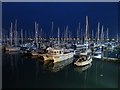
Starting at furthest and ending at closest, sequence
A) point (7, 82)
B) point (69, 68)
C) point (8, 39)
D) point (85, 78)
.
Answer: point (8, 39) → point (69, 68) → point (85, 78) → point (7, 82)

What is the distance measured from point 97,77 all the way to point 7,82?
236cm

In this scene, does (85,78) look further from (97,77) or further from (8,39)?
(8,39)

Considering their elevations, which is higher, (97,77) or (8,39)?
(8,39)

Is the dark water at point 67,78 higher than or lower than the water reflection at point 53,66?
lower

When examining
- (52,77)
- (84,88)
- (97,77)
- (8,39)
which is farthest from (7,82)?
(8,39)

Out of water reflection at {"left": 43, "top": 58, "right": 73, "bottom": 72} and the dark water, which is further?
water reflection at {"left": 43, "top": 58, "right": 73, "bottom": 72}

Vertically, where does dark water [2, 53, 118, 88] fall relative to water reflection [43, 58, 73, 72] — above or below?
below

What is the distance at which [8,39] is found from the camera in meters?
16.0

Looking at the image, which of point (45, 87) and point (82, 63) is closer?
point (45, 87)

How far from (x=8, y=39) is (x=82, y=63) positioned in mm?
9688

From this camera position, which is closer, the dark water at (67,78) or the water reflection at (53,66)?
the dark water at (67,78)

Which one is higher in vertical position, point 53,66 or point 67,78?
point 53,66

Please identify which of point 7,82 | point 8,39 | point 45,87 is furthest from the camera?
point 8,39

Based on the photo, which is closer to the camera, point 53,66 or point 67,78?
point 67,78
